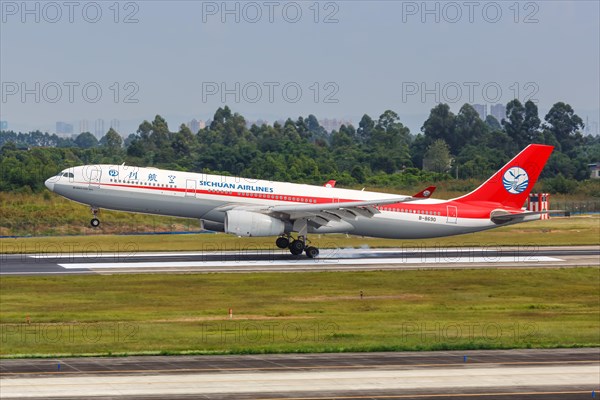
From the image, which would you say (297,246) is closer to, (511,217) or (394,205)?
(394,205)

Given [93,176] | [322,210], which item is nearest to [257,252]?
[322,210]

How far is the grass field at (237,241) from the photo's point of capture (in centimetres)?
7281

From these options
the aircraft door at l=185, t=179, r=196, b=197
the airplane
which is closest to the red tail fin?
the airplane

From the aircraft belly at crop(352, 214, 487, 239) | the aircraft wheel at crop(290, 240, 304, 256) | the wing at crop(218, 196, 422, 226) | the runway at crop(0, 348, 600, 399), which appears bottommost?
the runway at crop(0, 348, 600, 399)

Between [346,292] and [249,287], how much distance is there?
5274 millimetres

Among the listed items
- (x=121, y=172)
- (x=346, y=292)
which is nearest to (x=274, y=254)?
(x=121, y=172)

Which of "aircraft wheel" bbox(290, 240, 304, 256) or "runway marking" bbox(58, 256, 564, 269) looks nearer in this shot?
"runway marking" bbox(58, 256, 564, 269)

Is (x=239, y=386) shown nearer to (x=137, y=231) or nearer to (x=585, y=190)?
(x=137, y=231)

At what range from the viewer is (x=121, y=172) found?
6309 cm

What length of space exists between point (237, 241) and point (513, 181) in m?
21.3

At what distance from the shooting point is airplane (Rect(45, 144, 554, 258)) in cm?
6278

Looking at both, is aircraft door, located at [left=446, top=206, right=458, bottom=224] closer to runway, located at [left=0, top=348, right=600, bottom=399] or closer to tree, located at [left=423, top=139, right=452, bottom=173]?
runway, located at [left=0, top=348, right=600, bottom=399]

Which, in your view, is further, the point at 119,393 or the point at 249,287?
the point at 249,287

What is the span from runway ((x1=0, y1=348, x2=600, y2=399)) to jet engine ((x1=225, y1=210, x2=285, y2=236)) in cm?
2634
